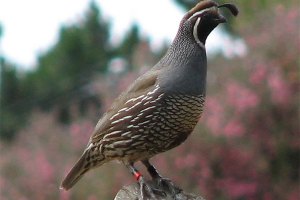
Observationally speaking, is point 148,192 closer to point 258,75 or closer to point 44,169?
point 44,169

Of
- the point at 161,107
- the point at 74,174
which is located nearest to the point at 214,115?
the point at 74,174

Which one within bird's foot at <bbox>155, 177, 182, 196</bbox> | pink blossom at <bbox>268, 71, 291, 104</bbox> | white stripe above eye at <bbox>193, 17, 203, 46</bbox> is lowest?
pink blossom at <bbox>268, 71, 291, 104</bbox>

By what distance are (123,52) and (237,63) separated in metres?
10.3

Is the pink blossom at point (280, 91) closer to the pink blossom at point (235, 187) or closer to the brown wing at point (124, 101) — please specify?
the pink blossom at point (235, 187)

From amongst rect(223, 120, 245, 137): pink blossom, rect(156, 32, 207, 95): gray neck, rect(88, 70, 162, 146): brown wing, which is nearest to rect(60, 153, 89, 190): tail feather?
rect(88, 70, 162, 146): brown wing

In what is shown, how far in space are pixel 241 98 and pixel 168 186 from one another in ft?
36.8

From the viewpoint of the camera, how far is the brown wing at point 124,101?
6449 millimetres

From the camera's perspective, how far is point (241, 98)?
1722 centimetres

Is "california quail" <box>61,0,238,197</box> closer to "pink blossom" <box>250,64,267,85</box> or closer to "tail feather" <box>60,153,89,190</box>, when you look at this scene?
"tail feather" <box>60,153,89,190</box>

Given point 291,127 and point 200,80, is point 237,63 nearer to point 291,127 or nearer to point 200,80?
point 291,127

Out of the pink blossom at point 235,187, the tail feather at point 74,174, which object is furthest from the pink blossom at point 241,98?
the tail feather at point 74,174

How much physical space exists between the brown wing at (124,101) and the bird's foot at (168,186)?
0.57 m

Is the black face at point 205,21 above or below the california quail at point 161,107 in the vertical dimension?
above

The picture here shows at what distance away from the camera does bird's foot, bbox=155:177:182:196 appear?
599 centimetres
